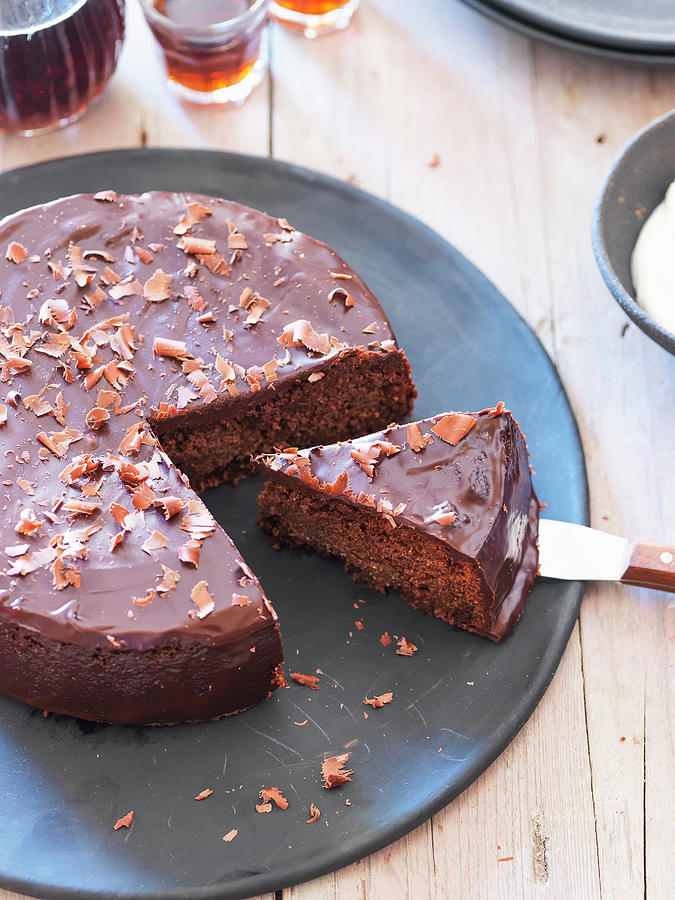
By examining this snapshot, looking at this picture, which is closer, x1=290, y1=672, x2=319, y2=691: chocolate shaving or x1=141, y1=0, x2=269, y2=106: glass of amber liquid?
x1=290, y1=672, x2=319, y2=691: chocolate shaving

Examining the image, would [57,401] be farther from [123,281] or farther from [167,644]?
[167,644]

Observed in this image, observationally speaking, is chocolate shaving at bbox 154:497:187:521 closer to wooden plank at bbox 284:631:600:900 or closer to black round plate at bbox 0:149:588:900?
black round plate at bbox 0:149:588:900

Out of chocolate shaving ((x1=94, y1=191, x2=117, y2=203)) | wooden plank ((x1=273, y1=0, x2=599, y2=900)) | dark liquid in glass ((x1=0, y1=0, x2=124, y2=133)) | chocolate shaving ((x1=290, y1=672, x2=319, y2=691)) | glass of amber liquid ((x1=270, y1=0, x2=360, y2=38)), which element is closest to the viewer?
chocolate shaving ((x1=290, y1=672, x2=319, y2=691))

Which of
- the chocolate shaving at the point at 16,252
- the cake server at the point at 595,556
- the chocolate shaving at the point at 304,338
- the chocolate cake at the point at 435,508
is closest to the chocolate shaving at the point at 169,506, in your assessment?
the chocolate cake at the point at 435,508

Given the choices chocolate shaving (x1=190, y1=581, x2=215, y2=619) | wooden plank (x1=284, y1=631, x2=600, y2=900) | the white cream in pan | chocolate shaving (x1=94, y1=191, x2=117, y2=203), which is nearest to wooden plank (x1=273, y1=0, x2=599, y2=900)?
wooden plank (x1=284, y1=631, x2=600, y2=900)

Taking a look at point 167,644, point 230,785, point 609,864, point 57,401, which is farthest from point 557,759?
point 57,401
